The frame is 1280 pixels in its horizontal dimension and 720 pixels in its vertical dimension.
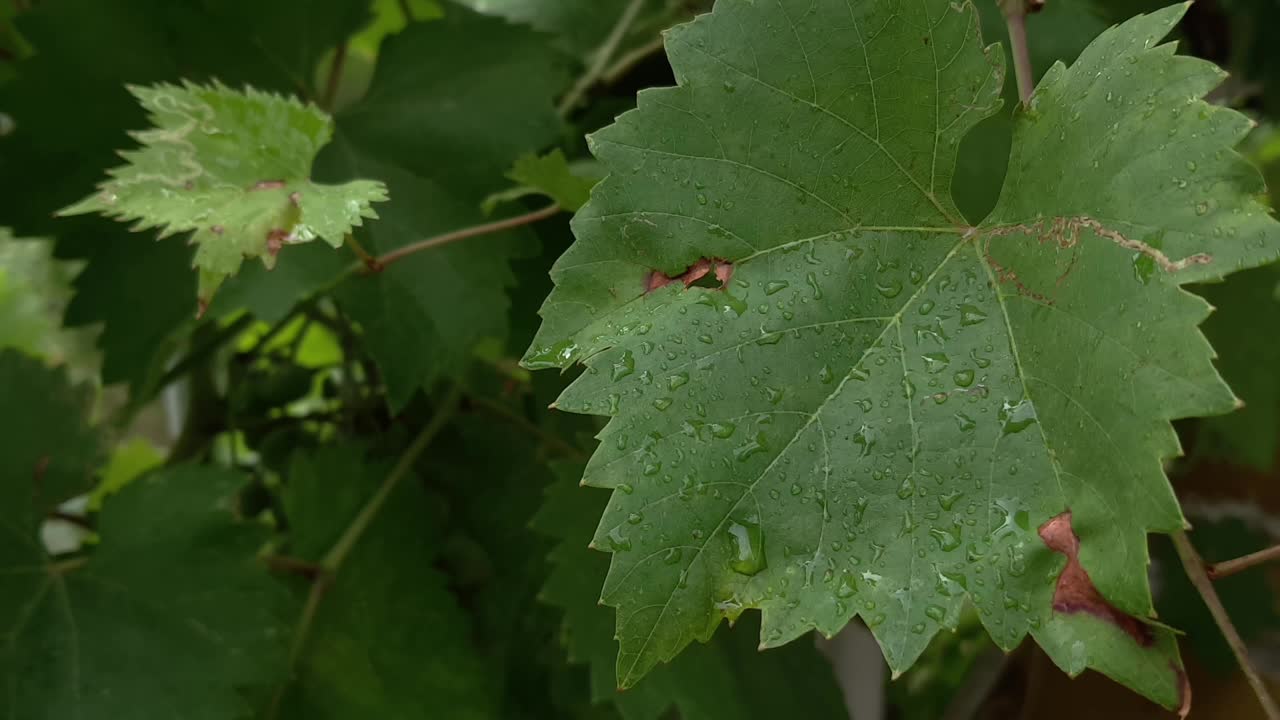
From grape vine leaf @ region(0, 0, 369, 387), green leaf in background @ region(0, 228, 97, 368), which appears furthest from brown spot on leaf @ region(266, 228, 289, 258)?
green leaf in background @ region(0, 228, 97, 368)

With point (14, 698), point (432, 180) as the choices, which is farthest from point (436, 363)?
point (14, 698)

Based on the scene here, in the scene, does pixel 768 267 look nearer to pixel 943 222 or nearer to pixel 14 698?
pixel 943 222

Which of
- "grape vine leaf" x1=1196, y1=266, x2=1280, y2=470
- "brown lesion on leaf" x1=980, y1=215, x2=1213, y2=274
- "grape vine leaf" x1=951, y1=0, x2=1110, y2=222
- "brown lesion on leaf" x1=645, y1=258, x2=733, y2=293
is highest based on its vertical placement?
"brown lesion on leaf" x1=645, y1=258, x2=733, y2=293

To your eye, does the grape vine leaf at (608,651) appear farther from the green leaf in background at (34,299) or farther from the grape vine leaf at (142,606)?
the green leaf in background at (34,299)

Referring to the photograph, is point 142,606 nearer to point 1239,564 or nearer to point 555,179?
point 555,179

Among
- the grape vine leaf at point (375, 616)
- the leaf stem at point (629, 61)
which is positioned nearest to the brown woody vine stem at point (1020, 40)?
the leaf stem at point (629, 61)

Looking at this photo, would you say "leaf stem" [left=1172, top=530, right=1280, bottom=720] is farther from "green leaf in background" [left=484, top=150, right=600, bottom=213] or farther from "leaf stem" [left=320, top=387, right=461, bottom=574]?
"leaf stem" [left=320, top=387, right=461, bottom=574]
